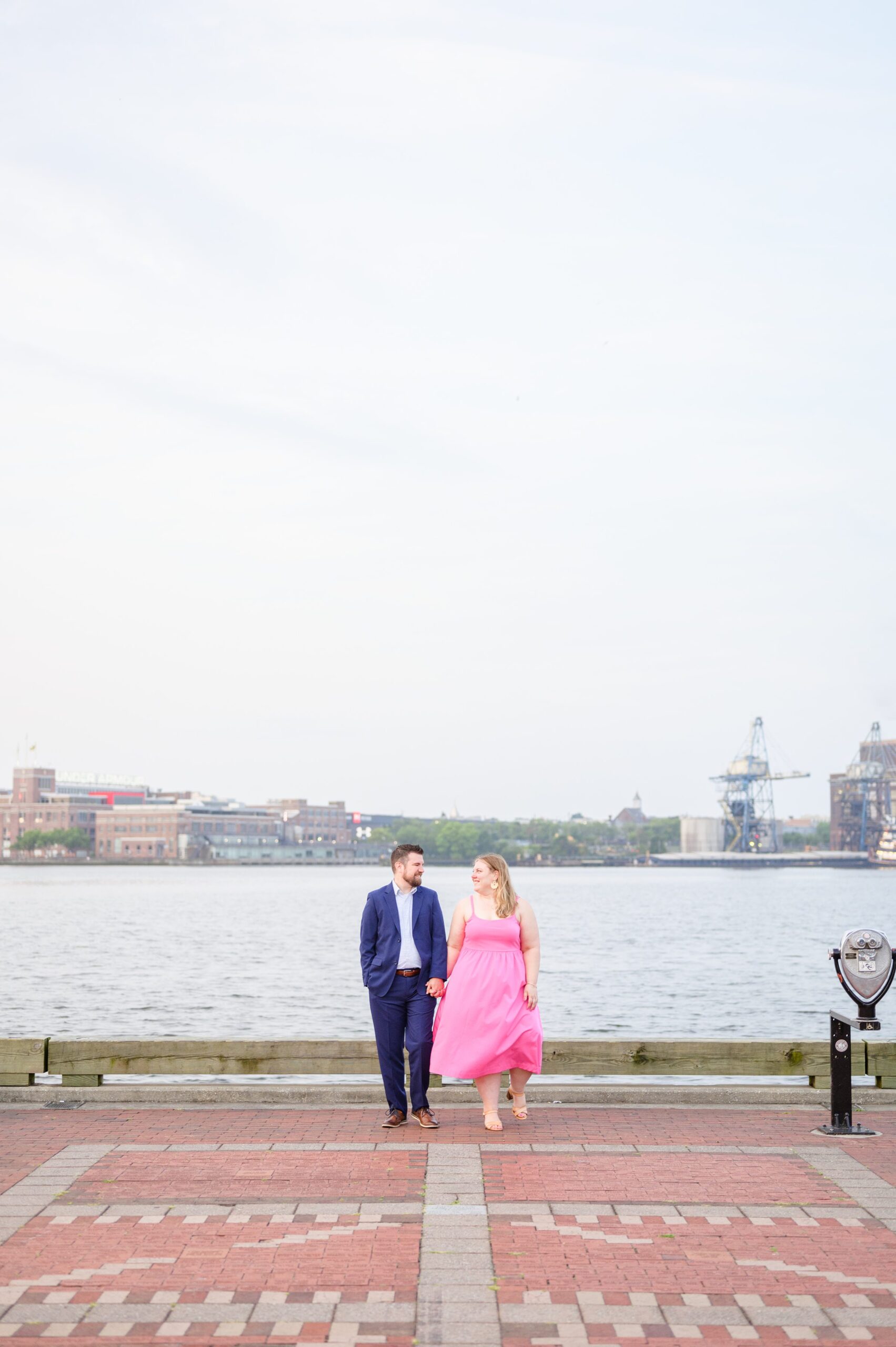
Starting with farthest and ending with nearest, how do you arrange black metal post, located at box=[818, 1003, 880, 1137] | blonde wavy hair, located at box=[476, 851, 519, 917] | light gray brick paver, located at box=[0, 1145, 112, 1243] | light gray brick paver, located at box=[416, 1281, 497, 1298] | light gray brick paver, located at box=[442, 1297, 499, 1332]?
blonde wavy hair, located at box=[476, 851, 519, 917] < black metal post, located at box=[818, 1003, 880, 1137] < light gray brick paver, located at box=[0, 1145, 112, 1243] < light gray brick paver, located at box=[416, 1281, 497, 1298] < light gray brick paver, located at box=[442, 1297, 499, 1332]

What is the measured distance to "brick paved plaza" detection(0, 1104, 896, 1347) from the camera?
238 inches

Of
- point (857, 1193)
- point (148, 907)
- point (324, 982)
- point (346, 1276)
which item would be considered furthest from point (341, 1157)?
point (148, 907)

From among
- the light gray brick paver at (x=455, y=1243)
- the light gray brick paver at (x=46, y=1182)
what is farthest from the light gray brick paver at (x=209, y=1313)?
the light gray brick paver at (x=46, y=1182)

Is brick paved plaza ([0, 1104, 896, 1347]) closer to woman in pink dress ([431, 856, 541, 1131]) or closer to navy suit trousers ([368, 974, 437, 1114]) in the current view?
navy suit trousers ([368, 974, 437, 1114])

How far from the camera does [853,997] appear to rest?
9977mm

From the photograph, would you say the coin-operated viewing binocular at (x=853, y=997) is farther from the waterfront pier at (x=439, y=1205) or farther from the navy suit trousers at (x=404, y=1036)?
the navy suit trousers at (x=404, y=1036)

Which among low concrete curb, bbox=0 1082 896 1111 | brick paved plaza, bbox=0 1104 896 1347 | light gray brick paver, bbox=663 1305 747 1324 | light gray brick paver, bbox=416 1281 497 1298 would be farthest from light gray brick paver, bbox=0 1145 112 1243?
light gray brick paver, bbox=663 1305 747 1324

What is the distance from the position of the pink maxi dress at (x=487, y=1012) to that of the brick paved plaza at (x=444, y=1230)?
489 mm

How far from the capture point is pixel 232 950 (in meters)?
52.5

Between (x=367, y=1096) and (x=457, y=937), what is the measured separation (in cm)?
157

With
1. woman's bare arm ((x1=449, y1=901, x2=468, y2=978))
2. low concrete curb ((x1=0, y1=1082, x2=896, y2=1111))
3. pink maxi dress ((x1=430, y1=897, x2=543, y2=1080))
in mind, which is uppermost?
woman's bare arm ((x1=449, y1=901, x2=468, y2=978))

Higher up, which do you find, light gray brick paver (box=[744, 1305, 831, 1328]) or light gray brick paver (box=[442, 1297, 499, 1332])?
light gray brick paver (box=[442, 1297, 499, 1332])

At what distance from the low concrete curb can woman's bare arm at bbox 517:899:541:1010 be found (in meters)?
1.11

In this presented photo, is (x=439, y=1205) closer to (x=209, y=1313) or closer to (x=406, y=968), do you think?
(x=209, y=1313)
